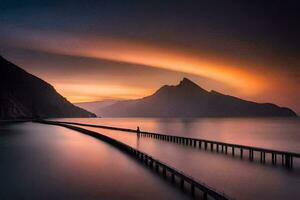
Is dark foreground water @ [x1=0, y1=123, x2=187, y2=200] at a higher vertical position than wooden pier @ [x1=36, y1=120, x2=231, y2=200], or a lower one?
lower

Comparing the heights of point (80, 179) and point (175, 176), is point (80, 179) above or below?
below

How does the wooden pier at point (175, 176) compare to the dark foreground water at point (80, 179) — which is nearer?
the wooden pier at point (175, 176)

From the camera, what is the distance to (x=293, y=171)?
35.2 metres

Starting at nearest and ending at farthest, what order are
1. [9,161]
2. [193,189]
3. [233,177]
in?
1. [193,189]
2. [233,177]
3. [9,161]

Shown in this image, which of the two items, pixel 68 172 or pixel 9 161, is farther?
pixel 9 161

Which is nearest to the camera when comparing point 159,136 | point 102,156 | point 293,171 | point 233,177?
point 233,177

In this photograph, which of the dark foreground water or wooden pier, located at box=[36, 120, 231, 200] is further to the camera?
the dark foreground water

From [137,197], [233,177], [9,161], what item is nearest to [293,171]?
[233,177]

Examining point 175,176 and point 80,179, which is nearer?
point 175,176

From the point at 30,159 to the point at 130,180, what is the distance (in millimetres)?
17773

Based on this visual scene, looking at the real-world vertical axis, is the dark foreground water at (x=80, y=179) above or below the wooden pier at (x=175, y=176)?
below

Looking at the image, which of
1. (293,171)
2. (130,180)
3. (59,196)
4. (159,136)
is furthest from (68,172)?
(159,136)

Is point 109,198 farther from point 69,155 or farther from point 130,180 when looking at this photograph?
point 69,155

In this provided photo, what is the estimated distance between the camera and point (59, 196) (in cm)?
2306
